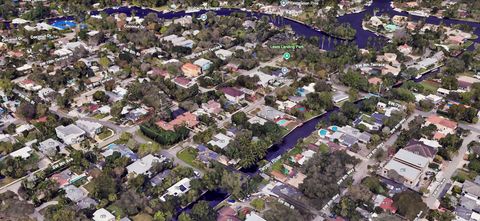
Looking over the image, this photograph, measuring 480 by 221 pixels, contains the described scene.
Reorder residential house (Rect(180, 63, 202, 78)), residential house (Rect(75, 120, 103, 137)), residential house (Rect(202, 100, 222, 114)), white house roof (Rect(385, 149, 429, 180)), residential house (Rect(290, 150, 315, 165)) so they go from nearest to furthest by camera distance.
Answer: white house roof (Rect(385, 149, 429, 180)) → residential house (Rect(290, 150, 315, 165)) → residential house (Rect(75, 120, 103, 137)) → residential house (Rect(202, 100, 222, 114)) → residential house (Rect(180, 63, 202, 78))

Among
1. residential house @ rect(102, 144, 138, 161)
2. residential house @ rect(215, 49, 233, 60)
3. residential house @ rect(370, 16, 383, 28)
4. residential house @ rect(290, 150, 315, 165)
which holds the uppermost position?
residential house @ rect(102, 144, 138, 161)

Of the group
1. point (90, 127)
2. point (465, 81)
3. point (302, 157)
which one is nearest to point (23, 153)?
point (90, 127)

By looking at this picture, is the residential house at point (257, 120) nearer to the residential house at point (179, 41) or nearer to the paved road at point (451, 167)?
the paved road at point (451, 167)

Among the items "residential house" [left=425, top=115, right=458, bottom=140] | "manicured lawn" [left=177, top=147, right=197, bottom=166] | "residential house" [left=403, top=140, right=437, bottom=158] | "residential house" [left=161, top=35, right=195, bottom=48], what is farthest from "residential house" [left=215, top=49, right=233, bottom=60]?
"residential house" [left=403, top=140, right=437, bottom=158]

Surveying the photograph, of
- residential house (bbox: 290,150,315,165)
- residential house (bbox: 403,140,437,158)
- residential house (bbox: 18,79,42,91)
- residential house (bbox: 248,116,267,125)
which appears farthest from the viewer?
residential house (bbox: 18,79,42,91)

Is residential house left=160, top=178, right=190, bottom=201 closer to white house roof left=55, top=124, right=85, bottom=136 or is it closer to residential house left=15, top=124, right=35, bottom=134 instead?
white house roof left=55, top=124, right=85, bottom=136

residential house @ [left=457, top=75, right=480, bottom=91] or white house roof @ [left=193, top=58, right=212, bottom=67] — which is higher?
white house roof @ [left=193, top=58, right=212, bottom=67]

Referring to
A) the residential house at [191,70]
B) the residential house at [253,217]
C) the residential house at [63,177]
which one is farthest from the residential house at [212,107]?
the residential house at [253,217]
